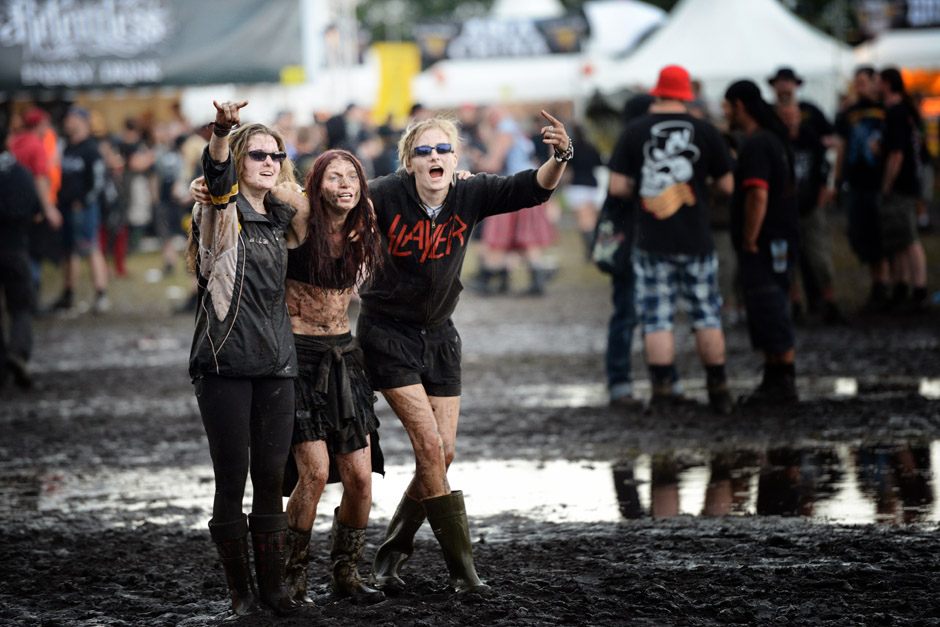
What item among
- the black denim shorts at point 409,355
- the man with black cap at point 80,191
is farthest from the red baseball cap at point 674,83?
the man with black cap at point 80,191

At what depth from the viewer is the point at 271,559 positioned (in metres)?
4.28

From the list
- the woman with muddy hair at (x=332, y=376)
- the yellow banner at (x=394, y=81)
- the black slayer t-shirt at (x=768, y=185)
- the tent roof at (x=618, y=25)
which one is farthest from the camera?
the yellow banner at (x=394, y=81)

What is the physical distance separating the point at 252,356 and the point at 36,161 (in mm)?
10666

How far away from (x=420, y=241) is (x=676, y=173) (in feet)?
10.9

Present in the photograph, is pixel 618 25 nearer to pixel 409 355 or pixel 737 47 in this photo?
pixel 737 47

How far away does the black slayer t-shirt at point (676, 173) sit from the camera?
7.58 meters

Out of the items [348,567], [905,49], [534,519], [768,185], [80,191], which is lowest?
[534,519]

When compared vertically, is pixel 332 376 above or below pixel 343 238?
below

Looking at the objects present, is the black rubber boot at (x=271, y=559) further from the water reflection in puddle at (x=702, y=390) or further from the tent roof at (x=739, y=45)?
the tent roof at (x=739, y=45)

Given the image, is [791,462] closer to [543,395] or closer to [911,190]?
[543,395]

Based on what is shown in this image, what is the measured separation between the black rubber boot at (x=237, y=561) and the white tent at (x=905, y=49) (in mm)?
21357

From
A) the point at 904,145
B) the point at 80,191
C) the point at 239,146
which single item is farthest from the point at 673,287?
the point at 80,191

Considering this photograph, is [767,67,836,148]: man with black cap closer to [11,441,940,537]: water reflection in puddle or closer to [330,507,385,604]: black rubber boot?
[11,441,940,537]: water reflection in puddle

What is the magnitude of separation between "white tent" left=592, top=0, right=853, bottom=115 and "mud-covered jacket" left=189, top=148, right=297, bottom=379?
17167mm
